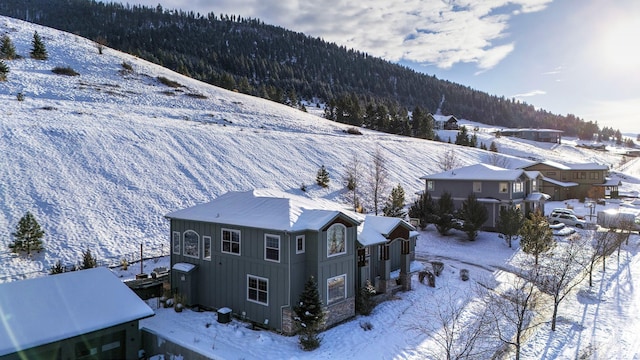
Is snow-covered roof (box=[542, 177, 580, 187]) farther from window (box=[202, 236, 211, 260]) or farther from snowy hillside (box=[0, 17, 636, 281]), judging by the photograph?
window (box=[202, 236, 211, 260])

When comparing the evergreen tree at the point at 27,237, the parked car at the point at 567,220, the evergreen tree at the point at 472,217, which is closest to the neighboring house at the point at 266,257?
the evergreen tree at the point at 27,237

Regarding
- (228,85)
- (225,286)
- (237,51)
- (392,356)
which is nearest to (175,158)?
(225,286)

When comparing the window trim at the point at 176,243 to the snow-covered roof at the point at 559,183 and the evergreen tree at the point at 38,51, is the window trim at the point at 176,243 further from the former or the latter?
the evergreen tree at the point at 38,51

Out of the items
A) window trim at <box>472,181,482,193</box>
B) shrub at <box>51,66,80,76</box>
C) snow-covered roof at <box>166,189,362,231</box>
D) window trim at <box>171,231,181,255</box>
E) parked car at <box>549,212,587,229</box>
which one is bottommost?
parked car at <box>549,212,587,229</box>

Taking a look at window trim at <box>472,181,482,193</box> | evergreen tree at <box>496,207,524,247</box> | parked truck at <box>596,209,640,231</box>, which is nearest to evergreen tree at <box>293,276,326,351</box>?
evergreen tree at <box>496,207,524,247</box>

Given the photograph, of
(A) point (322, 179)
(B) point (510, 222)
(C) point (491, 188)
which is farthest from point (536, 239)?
(A) point (322, 179)

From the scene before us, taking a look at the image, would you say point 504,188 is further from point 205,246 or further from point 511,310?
point 205,246
